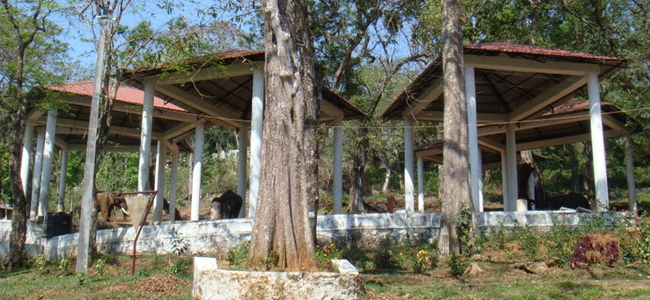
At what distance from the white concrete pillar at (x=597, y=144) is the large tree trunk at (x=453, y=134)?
478 cm

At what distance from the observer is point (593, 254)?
1134 cm

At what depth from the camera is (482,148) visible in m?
29.7

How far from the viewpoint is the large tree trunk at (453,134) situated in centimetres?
1320

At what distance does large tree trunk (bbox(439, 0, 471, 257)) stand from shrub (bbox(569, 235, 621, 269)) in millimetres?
2471

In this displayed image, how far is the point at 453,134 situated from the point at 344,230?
365 centimetres

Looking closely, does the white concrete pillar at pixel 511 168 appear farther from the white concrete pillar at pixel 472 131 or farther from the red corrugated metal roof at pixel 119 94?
the red corrugated metal roof at pixel 119 94

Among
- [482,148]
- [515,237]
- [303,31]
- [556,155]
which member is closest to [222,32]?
[303,31]

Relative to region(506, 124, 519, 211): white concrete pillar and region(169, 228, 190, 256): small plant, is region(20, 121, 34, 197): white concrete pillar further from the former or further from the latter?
region(506, 124, 519, 211): white concrete pillar

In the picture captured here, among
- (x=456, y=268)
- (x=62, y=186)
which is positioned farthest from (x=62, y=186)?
(x=456, y=268)

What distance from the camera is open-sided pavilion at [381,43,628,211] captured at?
16.7 m

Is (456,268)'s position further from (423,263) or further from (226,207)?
(226,207)

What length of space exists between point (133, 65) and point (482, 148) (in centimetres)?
1842

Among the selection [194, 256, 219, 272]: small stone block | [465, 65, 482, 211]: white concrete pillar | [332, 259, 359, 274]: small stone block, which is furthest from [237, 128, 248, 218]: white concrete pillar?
[332, 259, 359, 274]: small stone block

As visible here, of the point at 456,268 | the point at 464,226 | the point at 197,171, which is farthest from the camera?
the point at 197,171
